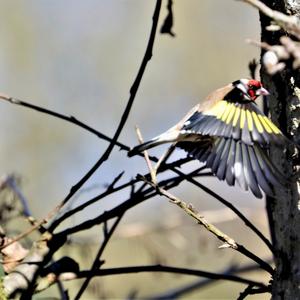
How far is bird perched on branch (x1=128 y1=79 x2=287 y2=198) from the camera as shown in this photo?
1303 millimetres

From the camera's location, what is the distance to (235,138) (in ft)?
4.69

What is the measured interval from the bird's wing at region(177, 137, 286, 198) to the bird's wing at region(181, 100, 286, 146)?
0.07ft

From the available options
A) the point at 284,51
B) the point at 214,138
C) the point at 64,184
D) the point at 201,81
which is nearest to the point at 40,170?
the point at 64,184

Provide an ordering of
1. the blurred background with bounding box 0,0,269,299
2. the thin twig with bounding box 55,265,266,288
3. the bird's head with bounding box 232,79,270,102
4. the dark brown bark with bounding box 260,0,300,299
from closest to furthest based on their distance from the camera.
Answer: the dark brown bark with bounding box 260,0,300,299 → the thin twig with bounding box 55,265,266,288 → the bird's head with bounding box 232,79,270,102 → the blurred background with bounding box 0,0,269,299

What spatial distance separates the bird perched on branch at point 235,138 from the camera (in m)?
1.30

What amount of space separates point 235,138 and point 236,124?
57 millimetres

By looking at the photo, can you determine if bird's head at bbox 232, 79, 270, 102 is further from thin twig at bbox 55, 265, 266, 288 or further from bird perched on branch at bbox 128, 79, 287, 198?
thin twig at bbox 55, 265, 266, 288

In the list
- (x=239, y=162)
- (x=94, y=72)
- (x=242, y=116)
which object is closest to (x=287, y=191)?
(x=239, y=162)

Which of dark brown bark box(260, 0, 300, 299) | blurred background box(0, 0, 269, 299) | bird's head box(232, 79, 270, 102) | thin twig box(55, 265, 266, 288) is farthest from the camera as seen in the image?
blurred background box(0, 0, 269, 299)

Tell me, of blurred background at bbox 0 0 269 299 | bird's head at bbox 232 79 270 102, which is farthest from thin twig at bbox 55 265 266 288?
blurred background at bbox 0 0 269 299

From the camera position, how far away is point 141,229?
2062 mm

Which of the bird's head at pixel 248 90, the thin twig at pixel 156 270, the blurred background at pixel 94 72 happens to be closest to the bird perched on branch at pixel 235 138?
the bird's head at pixel 248 90

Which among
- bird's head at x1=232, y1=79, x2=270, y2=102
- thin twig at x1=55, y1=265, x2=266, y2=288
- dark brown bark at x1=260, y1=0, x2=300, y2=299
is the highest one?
bird's head at x1=232, y1=79, x2=270, y2=102

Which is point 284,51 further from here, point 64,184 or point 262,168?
point 64,184
